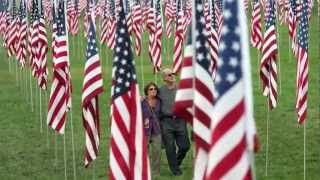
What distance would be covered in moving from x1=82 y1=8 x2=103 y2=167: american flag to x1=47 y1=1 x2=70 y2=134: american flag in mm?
2295

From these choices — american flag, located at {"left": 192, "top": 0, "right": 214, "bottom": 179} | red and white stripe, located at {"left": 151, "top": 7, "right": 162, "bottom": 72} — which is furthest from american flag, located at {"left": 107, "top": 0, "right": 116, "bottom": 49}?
american flag, located at {"left": 192, "top": 0, "right": 214, "bottom": 179}

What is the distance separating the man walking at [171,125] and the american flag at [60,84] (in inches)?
75.2

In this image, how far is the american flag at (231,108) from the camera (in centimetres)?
649

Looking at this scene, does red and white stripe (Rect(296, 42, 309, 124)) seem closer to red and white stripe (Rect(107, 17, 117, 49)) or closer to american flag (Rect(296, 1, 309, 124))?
american flag (Rect(296, 1, 309, 124))

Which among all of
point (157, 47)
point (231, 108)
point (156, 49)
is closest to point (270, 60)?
point (231, 108)

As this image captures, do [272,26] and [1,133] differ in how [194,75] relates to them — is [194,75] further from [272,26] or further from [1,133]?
[1,133]

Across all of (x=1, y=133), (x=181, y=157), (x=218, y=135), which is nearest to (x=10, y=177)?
(x=181, y=157)

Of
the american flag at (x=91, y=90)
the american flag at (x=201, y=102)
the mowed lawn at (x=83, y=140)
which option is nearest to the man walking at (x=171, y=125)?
the mowed lawn at (x=83, y=140)

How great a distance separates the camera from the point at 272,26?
17.0 meters

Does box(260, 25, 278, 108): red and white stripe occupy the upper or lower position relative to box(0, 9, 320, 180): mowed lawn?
upper

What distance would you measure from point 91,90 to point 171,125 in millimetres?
2973

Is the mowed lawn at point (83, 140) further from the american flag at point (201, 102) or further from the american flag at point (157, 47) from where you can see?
the american flag at point (201, 102)

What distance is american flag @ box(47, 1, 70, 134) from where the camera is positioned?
15000 millimetres

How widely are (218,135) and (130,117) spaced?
3.35 meters
